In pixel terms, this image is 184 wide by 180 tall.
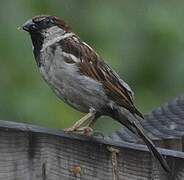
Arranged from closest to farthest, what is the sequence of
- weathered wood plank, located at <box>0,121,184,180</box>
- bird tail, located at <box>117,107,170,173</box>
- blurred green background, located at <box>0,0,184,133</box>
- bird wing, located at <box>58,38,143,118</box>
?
1. weathered wood plank, located at <box>0,121,184,180</box>
2. bird tail, located at <box>117,107,170,173</box>
3. bird wing, located at <box>58,38,143,118</box>
4. blurred green background, located at <box>0,0,184,133</box>

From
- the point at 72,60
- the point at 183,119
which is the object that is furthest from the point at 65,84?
the point at 183,119

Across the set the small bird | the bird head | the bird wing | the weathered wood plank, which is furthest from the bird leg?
the weathered wood plank

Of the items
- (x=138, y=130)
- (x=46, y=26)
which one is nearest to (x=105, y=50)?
(x=46, y=26)

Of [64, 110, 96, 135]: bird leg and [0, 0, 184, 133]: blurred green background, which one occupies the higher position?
[0, 0, 184, 133]: blurred green background

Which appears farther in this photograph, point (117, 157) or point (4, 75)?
point (4, 75)

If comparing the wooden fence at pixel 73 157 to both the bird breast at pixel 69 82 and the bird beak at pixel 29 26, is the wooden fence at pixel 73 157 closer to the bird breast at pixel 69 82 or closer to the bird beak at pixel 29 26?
the bird breast at pixel 69 82

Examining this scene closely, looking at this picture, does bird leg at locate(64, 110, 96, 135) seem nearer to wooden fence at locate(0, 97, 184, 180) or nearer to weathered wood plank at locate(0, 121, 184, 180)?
wooden fence at locate(0, 97, 184, 180)

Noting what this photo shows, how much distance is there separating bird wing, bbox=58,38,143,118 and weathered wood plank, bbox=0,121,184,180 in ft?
3.38

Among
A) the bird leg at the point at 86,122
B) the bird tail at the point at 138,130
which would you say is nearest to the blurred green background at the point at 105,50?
the bird leg at the point at 86,122

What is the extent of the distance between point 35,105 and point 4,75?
0.30 m

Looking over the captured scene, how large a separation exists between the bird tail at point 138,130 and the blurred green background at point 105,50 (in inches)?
45.7

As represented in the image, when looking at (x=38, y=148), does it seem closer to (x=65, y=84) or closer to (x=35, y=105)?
(x=65, y=84)

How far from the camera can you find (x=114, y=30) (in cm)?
630

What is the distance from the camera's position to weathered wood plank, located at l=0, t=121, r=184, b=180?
10.9 feet
